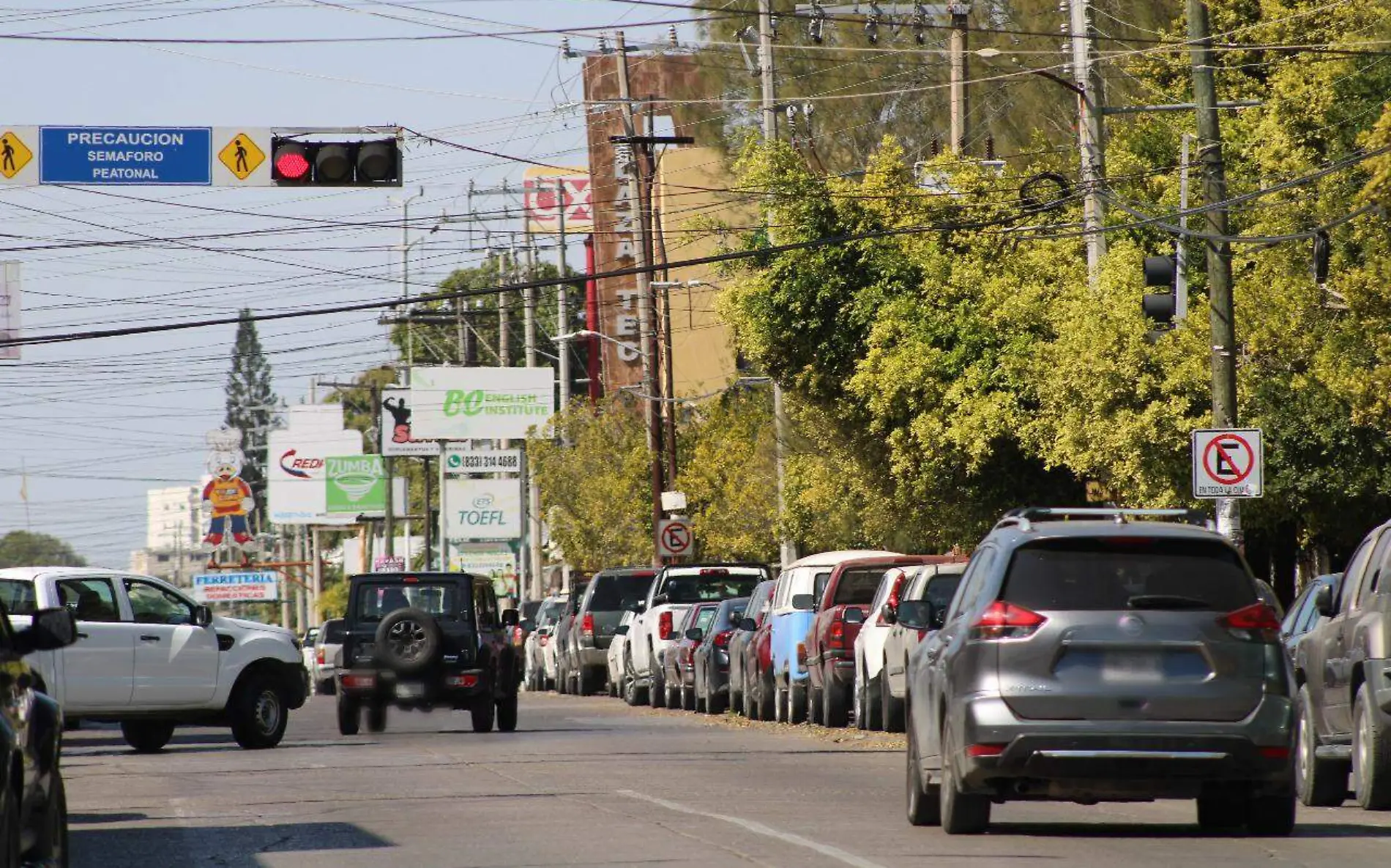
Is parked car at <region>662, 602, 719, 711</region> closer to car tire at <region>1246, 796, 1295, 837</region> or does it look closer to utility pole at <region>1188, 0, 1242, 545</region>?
utility pole at <region>1188, 0, 1242, 545</region>

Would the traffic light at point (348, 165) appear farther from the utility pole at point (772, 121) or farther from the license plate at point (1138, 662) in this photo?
the utility pole at point (772, 121)

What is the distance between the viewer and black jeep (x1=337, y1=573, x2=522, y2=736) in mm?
27984

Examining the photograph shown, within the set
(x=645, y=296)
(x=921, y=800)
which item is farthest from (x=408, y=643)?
(x=645, y=296)

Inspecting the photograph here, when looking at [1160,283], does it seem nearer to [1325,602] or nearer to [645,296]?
[1325,602]

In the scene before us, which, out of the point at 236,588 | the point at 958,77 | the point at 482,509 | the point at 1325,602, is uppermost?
the point at 958,77

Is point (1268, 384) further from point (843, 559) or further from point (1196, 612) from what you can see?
point (1196, 612)

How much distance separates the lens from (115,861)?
1330 cm

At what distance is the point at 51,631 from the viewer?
11.3m

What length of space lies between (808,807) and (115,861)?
466cm

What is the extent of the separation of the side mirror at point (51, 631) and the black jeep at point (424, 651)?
1647 cm

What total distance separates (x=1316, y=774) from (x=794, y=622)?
11.7 meters

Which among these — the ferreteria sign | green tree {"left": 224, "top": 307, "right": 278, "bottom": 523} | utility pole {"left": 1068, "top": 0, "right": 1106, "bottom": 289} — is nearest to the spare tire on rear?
utility pole {"left": 1068, "top": 0, "right": 1106, "bottom": 289}

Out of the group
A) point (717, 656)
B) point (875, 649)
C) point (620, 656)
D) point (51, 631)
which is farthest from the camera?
point (620, 656)

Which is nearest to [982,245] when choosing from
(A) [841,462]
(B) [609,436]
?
(A) [841,462]
